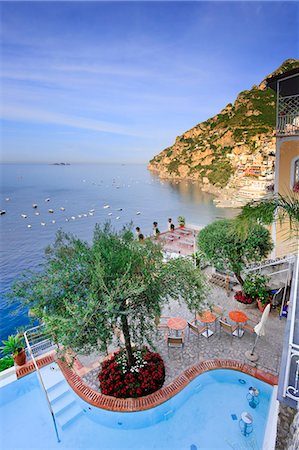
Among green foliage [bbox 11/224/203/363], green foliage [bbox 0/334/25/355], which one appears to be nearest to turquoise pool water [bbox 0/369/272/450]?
green foliage [bbox 0/334/25/355]

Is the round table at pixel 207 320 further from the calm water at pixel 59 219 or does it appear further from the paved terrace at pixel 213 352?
the calm water at pixel 59 219

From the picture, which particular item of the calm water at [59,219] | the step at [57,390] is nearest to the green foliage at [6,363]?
the step at [57,390]

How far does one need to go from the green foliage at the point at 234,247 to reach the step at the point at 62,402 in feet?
21.0

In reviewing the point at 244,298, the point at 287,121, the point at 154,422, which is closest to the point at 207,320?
the point at 244,298

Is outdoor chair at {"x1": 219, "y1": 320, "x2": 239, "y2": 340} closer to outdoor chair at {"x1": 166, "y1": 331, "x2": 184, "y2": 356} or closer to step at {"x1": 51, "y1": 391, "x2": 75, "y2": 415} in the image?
outdoor chair at {"x1": 166, "y1": 331, "x2": 184, "y2": 356}

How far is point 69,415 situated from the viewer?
6.42 meters

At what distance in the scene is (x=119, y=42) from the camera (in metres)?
7.04

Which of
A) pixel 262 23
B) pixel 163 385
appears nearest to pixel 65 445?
pixel 163 385

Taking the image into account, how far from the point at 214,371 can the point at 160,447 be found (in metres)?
2.55

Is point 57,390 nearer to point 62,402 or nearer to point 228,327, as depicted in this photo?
point 62,402

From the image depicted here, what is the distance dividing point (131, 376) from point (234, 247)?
5.60 m

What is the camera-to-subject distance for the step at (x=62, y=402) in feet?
21.5

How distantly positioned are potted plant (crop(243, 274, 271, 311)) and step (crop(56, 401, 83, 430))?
7.21 meters

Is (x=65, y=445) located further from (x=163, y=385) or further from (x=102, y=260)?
(x=102, y=260)
